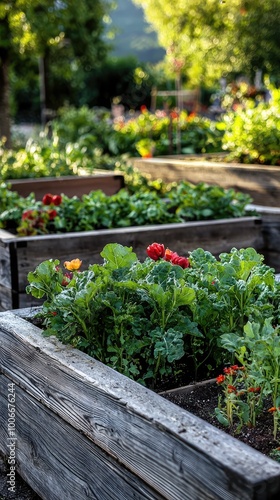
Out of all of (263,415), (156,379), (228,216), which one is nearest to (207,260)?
(156,379)

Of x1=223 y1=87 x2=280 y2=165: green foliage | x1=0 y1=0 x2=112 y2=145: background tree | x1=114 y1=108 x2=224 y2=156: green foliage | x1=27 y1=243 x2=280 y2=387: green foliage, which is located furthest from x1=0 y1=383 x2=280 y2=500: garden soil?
x1=0 y1=0 x2=112 y2=145: background tree

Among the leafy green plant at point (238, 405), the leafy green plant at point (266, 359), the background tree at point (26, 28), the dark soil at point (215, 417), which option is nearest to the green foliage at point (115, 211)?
the dark soil at point (215, 417)

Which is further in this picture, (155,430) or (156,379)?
(156,379)

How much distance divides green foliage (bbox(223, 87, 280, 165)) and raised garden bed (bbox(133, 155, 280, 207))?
0.19m

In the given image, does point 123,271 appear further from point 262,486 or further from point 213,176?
point 213,176

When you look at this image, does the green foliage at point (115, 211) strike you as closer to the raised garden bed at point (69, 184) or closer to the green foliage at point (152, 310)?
the raised garden bed at point (69, 184)

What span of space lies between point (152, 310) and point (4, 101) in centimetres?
1251

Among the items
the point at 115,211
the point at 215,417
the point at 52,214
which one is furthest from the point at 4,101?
the point at 215,417

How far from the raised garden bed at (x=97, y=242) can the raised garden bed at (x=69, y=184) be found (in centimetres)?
194

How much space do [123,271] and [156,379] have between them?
434 mm

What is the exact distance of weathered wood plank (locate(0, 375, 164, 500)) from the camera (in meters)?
2.44

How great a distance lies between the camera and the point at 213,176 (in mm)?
7266

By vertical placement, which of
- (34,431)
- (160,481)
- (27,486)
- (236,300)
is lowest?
(27,486)

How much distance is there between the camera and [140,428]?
2.30m
